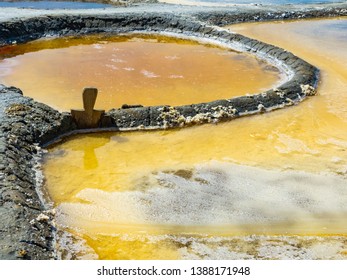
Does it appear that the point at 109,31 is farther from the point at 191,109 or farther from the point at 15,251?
the point at 15,251

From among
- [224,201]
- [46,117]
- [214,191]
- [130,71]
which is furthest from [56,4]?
[224,201]

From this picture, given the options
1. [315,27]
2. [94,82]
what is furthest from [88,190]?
[315,27]

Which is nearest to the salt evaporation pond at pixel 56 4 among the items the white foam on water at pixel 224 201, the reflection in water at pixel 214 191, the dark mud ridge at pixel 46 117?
the dark mud ridge at pixel 46 117

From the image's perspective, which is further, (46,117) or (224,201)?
(46,117)

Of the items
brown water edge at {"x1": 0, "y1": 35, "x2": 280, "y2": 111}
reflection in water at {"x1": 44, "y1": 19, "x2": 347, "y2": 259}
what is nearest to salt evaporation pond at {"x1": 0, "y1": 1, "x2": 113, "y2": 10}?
brown water edge at {"x1": 0, "y1": 35, "x2": 280, "y2": 111}

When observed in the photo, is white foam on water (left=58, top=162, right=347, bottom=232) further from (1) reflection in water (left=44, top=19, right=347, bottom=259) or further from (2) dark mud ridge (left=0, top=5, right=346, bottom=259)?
(2) dark mud ridge (left=0, top=5, right=346, bottom=259)

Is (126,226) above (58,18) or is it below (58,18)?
below

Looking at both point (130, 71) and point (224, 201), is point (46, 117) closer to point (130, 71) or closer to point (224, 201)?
point (224, 201)
